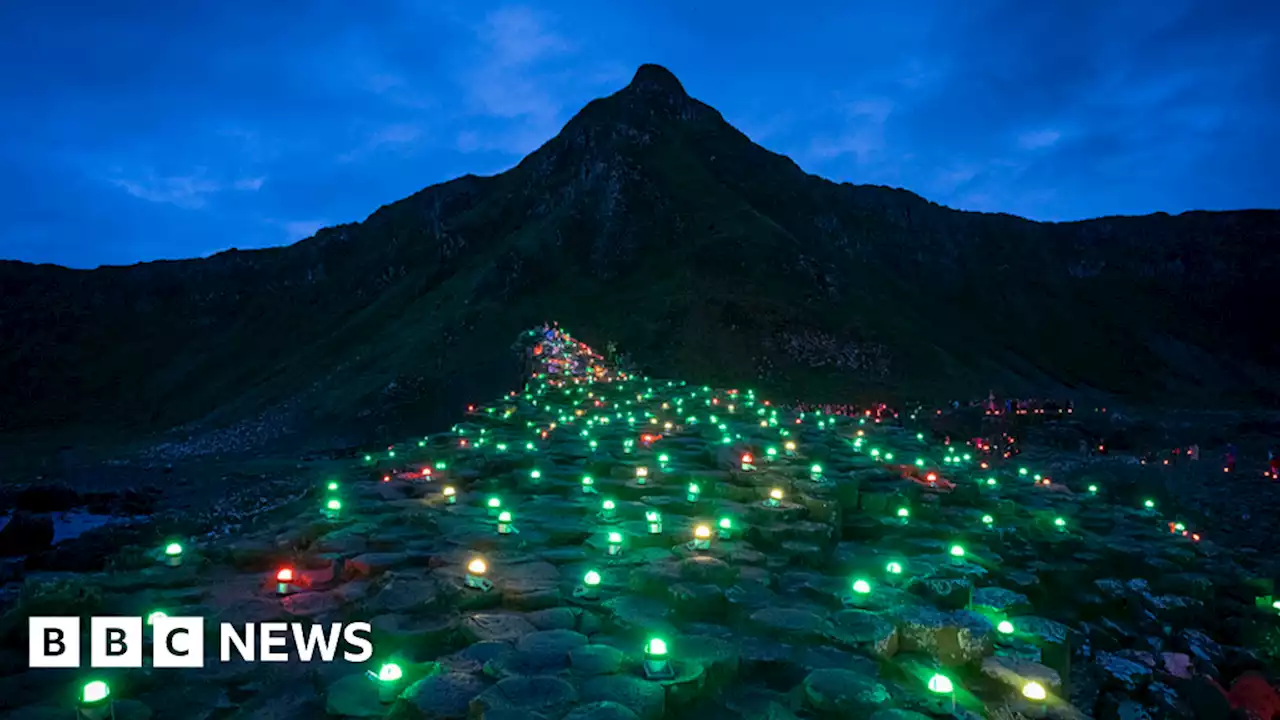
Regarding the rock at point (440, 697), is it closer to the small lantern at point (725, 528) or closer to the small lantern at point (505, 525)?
the small lantern at point (505, 525)

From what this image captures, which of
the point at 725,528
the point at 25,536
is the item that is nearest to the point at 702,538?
the point at 725,528

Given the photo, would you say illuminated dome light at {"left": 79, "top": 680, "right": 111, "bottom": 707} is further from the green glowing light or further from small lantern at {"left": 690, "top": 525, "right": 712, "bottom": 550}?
small lantern at {"left": 690, "top": 525, "right": 712, "bottom": 550}

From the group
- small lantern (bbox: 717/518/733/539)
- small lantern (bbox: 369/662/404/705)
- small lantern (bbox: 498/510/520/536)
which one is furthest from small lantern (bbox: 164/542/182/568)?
small lantern (bbox: 717/518/733/539)

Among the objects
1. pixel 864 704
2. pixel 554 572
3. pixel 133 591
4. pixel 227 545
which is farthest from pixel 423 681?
pixel 227 545

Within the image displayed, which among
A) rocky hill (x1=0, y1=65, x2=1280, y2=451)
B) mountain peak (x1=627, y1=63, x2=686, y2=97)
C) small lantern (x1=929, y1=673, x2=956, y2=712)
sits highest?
mountain peak (x1=627, y1=63, x2=686, y2=97)

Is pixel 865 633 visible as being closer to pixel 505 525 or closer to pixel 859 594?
pixel 859 594

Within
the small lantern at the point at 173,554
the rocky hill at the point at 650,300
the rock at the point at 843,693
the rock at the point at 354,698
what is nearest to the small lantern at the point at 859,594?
the rock at the point at 843,693

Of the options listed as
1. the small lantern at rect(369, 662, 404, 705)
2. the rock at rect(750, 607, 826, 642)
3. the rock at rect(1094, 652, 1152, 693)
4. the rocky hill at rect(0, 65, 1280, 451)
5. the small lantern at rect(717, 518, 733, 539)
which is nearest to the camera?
the small lantern at rect(369, 662, 404, 705)
